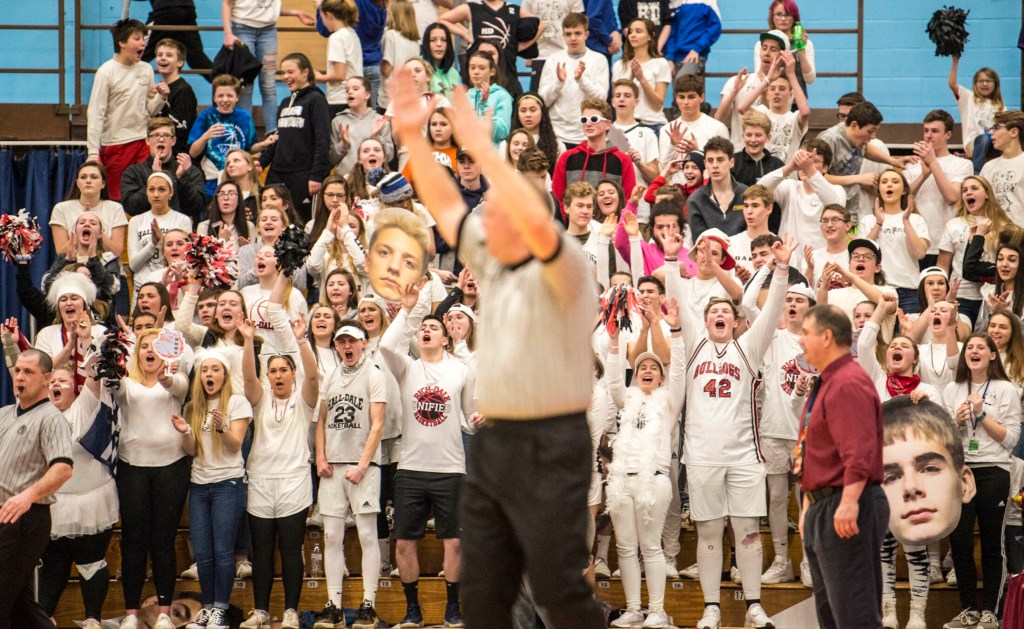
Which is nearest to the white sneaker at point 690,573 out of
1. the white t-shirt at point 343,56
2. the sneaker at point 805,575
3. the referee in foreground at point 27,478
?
the sneaker at point 805,575

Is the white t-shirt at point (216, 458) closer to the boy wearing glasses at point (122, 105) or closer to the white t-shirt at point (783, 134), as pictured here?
the boy wearing glasses at point (122, 105)

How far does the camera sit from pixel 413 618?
8.17m

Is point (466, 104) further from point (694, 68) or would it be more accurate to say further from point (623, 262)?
point (694, 68)

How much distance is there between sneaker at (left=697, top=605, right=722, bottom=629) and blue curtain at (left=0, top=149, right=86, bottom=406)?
680 centimetres

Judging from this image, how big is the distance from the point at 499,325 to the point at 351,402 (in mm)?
4810

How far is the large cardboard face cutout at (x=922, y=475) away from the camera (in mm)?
7809

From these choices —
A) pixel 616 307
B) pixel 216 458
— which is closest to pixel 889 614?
pixel 616 307

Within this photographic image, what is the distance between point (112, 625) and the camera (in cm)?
831

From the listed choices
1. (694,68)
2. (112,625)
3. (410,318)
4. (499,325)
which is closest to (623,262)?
(410,318)

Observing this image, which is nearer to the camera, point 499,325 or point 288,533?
point 499,325

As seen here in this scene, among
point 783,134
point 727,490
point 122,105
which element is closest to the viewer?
point 727,490

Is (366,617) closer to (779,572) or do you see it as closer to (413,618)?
(413,618)

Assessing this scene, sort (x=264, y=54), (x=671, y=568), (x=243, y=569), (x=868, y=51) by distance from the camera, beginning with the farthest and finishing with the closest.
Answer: (x=868, y=51)
(x=264, y=54)
(x=243, y=569)
(x=671, y=568)

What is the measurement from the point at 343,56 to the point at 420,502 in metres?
4.71
